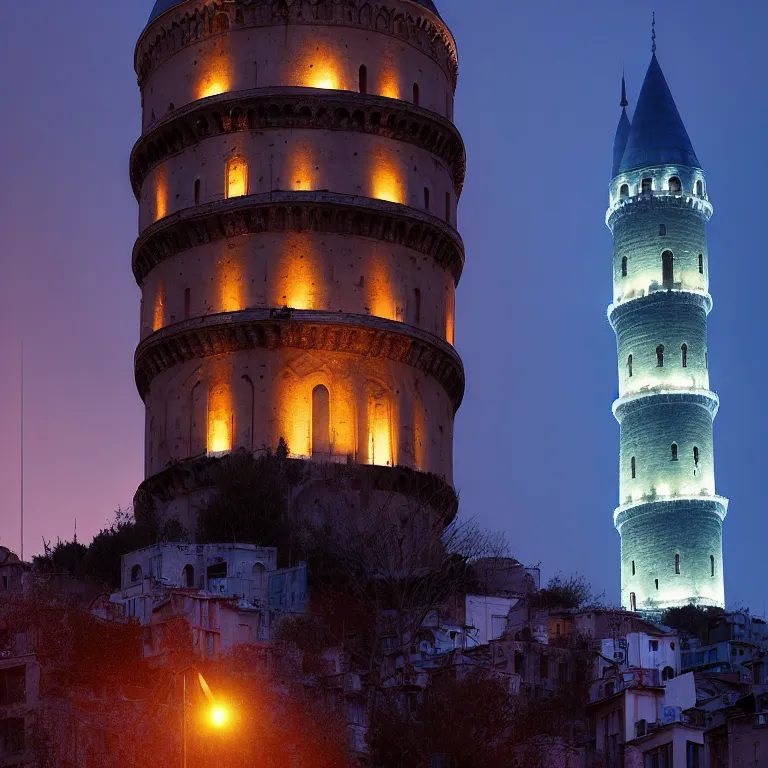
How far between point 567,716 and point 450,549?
33.3 ft

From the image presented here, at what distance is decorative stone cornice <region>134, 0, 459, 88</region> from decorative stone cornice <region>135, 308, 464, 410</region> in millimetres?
7805

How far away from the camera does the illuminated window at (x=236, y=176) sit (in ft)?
213

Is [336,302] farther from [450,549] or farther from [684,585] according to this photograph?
[684,585]

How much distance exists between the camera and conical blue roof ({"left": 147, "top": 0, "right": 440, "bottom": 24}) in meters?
67.5

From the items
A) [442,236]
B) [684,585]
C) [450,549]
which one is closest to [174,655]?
[450,549]

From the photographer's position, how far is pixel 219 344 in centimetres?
6397

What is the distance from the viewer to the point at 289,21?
65875 millimetres

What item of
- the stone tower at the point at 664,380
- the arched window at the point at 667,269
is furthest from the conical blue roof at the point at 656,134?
the arched window at the point at 667,269

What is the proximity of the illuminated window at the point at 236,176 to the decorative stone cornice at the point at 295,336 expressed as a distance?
343 centimetres

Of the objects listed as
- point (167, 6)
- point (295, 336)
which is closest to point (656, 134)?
point (167, 6)

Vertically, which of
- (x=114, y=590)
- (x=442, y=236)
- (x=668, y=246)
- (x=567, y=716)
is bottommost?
(x=567, y=716)

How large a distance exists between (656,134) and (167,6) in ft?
89.8

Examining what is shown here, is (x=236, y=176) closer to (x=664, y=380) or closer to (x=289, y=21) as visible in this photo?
(x=289, y=21)

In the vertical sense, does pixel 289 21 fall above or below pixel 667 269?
below
